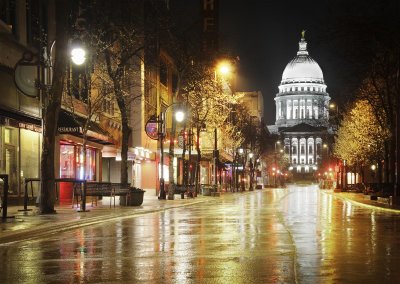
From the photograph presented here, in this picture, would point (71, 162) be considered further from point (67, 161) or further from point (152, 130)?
point (152, 130)

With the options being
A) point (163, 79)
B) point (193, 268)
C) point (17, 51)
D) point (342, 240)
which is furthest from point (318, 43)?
point (163, 79)

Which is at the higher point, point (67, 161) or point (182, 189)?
point (67, 161)

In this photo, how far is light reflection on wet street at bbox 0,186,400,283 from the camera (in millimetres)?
10438

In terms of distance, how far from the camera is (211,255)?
1298 centimetres

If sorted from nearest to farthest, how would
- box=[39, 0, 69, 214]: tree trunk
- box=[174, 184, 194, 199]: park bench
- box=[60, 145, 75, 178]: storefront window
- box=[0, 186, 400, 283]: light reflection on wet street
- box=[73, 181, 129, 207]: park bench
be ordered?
box=[0, 186, 400, 283]: light reflection on wet street, box=[39, 0, 69, 214]: tree trunk, box=[73, 181, 129, 207]: park bench, box=[60, 145, 75, 178]: storefront window, box=[174, 184, 194, 199]: park bench

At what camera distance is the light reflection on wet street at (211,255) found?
10.4 meters

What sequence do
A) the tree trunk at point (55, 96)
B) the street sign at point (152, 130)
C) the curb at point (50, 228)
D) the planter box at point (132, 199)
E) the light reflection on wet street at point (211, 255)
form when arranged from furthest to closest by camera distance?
the street sign at point (152, 130), the planter box at point (132, 199), the tree trunk at point (55, 96), the curb at point (50, 228), the light reflection on wet street at point (211, 255)

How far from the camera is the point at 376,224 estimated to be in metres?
21.5

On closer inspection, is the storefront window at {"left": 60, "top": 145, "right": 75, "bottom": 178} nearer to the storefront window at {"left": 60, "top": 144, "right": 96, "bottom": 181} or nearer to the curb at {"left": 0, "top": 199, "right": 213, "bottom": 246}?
the storefront window at {"left": 60, "top": 144, "right": 96, "bottom": 181}

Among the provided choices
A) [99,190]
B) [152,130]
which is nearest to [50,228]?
[99,190]

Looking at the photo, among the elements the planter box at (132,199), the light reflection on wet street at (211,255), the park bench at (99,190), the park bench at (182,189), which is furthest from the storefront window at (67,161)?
the light reflection on wet street at (211,255)

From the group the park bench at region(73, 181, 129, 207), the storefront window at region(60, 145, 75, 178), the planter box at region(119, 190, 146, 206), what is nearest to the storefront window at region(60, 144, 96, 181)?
the storefront window at region(60, 145, 75, 178)

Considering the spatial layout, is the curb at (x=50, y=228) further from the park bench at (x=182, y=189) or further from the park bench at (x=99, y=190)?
the park bench at (x=182, y=189)

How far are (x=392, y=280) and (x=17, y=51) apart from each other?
23.2 metres
